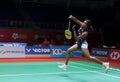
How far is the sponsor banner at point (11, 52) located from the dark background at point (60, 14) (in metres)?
9.66

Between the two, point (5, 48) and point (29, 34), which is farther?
point (29, 34)

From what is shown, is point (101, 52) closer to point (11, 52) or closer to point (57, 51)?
point (57, 51)

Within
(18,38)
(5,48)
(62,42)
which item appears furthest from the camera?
(62,42)

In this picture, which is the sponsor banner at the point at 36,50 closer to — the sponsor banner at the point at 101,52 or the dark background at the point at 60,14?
the sponsor banner at the point at 101,52

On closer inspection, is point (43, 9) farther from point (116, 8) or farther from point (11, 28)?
point (116, 8)

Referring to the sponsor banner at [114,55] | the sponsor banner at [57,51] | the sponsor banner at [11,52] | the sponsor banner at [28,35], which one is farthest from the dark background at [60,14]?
the sponsor banner at [114,55]

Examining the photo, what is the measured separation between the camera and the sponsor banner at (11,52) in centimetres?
1880

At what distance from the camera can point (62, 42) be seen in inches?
1181

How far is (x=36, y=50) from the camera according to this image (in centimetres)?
2005

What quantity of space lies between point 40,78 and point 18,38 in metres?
17.7

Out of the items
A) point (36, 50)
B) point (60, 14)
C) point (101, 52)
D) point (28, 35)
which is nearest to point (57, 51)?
point (36, 50)

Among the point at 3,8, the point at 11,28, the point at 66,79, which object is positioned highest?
the point at 3,8

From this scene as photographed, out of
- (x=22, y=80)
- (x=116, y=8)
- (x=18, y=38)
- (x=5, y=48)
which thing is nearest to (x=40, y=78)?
(x=22, y=80)

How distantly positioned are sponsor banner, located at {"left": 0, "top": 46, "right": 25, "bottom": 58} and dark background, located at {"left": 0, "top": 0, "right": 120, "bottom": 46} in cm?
966
